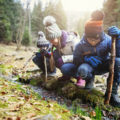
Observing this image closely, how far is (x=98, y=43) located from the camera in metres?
2.60

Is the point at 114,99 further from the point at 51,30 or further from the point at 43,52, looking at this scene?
the point at 43,52

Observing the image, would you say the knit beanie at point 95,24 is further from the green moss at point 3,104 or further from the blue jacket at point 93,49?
the green moss at point 3,104

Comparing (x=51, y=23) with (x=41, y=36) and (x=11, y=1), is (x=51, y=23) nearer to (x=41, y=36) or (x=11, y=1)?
(x=41, y=36)

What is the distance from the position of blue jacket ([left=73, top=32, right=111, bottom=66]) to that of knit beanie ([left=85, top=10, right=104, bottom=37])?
178mm

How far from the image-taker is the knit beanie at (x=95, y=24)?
2.36 metres

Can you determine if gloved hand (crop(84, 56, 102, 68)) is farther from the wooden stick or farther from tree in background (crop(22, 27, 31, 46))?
tree in background (crop(22, 27, 31, 46))

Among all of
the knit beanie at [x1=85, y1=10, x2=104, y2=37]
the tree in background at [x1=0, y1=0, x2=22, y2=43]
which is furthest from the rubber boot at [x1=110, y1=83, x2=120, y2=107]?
the tree in background at [x1=0, y1=0, x2=22, y2=43]

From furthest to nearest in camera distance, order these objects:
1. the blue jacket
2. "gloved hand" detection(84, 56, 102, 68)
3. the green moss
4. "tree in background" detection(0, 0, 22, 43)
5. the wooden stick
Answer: "tree in background" detection(0, 0, 22, 43)
"gloved hand" detection(84, 56, 102, 68)
the blue jacket
the wooden stick
the green moss

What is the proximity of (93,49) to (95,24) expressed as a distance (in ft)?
1.71

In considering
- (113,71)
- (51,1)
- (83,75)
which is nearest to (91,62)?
(83,75)

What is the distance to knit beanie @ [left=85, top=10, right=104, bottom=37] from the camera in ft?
7.75

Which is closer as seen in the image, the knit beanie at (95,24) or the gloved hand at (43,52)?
the knit beanie at (95,24)

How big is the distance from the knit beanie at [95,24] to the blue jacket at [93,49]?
18 cm

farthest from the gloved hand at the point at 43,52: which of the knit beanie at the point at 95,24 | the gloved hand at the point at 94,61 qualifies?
the knit beanie at the point at 95,24
